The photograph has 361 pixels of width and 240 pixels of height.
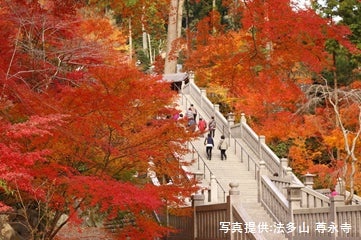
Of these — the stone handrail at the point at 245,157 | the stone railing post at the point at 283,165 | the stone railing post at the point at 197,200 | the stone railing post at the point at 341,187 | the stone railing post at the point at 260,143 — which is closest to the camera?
the stone railing post at the point at 197,200

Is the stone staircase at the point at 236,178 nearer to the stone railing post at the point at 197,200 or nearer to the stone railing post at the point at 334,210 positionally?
the stone railing post at the point at 197,200

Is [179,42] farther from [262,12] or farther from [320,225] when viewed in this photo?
[320,225]

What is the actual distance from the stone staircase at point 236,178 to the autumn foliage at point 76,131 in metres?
4.32

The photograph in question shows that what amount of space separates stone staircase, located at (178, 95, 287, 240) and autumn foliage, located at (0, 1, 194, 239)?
432 centimetres

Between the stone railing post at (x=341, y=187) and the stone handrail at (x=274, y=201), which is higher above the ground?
the stone railing post at (x=341, y=187)

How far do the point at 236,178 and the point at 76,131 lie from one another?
11529 mm

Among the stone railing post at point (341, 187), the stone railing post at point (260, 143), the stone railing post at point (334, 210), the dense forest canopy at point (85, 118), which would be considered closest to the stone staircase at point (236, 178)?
the stone railing post at point (260, 143)

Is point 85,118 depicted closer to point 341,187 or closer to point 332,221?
point 332,221

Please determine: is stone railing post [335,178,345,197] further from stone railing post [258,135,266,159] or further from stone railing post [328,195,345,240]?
stone railing post [258,135,266,159]

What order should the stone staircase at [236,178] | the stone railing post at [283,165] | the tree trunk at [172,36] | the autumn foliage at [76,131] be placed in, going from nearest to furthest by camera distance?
the autumn foliage at [76,131], the stone staircase at [236,178], the stone railing post at [283,165], the tree trunk at [172,36]

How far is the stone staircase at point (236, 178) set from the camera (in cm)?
1762

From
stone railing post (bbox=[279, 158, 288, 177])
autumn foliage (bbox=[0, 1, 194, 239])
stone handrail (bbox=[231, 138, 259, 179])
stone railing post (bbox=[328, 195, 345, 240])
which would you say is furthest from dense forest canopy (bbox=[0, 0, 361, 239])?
stone handrail (bbox=[231, 138, 259, 179])

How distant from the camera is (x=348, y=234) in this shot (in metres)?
14.2

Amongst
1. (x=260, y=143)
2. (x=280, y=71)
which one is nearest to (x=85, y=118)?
(x=260, y=143)
